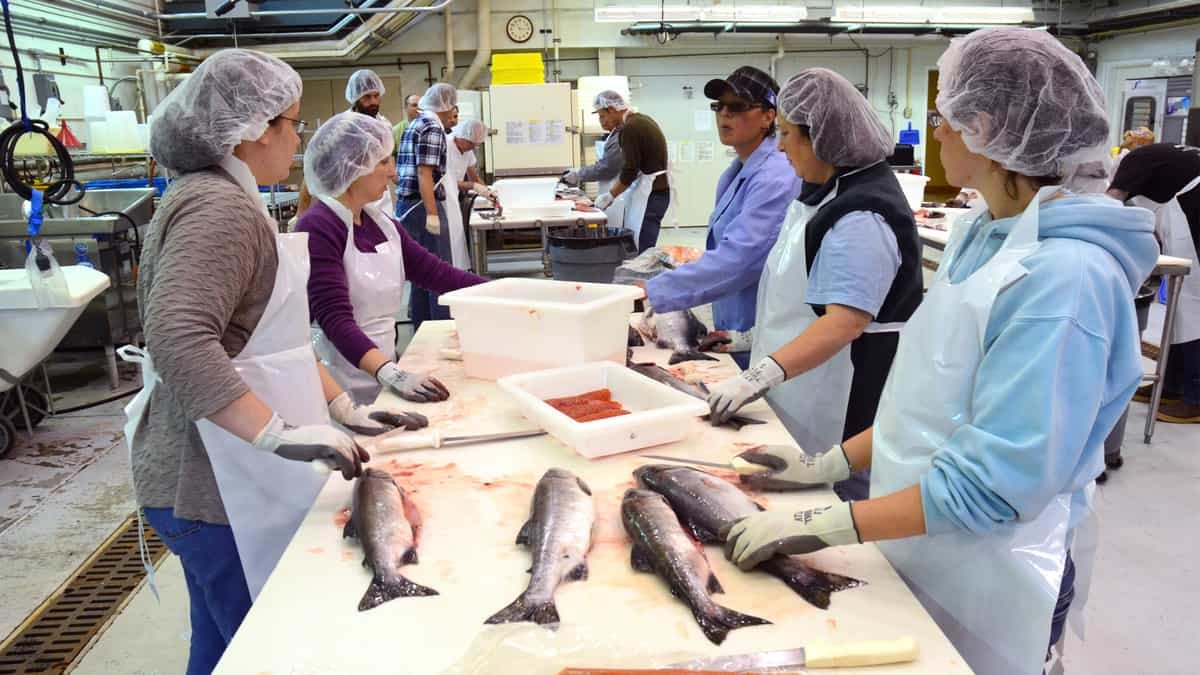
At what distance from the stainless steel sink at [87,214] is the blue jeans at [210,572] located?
4152 millimetres

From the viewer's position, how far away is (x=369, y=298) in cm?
271

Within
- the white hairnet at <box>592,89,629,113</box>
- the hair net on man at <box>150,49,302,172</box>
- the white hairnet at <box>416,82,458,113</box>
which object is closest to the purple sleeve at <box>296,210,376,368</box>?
the hair net on man at <box>150,49,302,172</box>

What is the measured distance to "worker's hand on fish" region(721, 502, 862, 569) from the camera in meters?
1.30

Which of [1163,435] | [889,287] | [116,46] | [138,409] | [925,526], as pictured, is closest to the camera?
[925,526]

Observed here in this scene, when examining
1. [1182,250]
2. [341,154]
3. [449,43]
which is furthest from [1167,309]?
[449,43]

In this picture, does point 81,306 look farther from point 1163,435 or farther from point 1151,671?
point 1163,435

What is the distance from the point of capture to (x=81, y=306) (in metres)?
4.09

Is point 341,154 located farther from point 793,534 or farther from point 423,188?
point 423,188

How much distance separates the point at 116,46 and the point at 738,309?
23.7 feet

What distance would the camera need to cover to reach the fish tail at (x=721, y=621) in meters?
1.20

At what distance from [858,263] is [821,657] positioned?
1.14 metres

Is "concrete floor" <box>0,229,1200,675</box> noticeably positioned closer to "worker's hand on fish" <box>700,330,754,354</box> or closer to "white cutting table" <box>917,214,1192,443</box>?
"white cutting table" <box>917,214,1192,443</box>

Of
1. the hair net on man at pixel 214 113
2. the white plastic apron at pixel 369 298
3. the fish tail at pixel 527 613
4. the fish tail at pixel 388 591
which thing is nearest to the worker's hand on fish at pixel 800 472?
the fish tail at pixel 527 613

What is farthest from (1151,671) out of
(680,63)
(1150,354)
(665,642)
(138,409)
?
(680,63)
